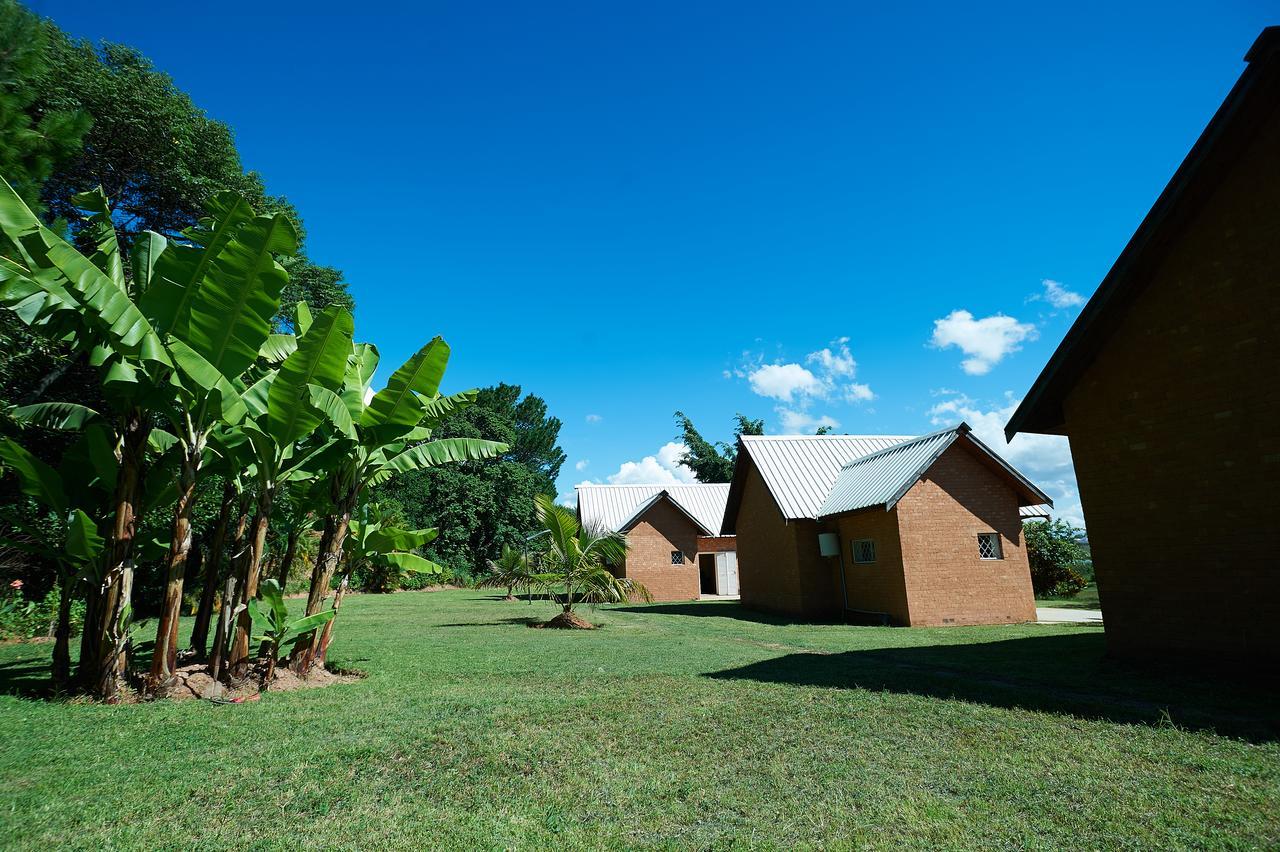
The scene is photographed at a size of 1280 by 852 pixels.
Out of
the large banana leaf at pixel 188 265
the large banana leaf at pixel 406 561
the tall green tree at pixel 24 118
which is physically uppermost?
the tall green tree at pixel 24 118

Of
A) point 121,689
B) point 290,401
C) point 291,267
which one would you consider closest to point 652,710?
point 290,401

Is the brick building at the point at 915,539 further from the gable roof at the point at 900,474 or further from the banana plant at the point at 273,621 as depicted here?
the banana plant at the point at 273,621

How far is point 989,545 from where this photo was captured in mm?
16656

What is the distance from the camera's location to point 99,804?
4.24 meters

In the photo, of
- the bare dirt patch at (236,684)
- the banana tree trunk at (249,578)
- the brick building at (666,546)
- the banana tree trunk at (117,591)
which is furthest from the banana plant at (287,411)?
the brick building at (666,546)

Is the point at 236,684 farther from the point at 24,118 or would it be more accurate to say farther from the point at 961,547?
the point at 961,547

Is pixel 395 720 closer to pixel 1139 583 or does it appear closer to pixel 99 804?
pixel 99 804

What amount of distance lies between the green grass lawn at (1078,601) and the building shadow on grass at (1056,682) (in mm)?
11965

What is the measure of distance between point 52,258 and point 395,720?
569 cm

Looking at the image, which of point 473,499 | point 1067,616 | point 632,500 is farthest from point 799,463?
point 473,499

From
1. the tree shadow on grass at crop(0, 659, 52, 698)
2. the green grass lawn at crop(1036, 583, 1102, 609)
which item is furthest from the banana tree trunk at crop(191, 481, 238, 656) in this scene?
the green grass lawn at crop(1036, 583, 1102, 609)

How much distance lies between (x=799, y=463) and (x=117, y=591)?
740 inches

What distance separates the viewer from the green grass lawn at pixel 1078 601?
69.5 ft

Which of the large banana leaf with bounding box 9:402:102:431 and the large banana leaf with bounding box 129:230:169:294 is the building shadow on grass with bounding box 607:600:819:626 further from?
the large banana leaf with bounding box 129:230:169:294
